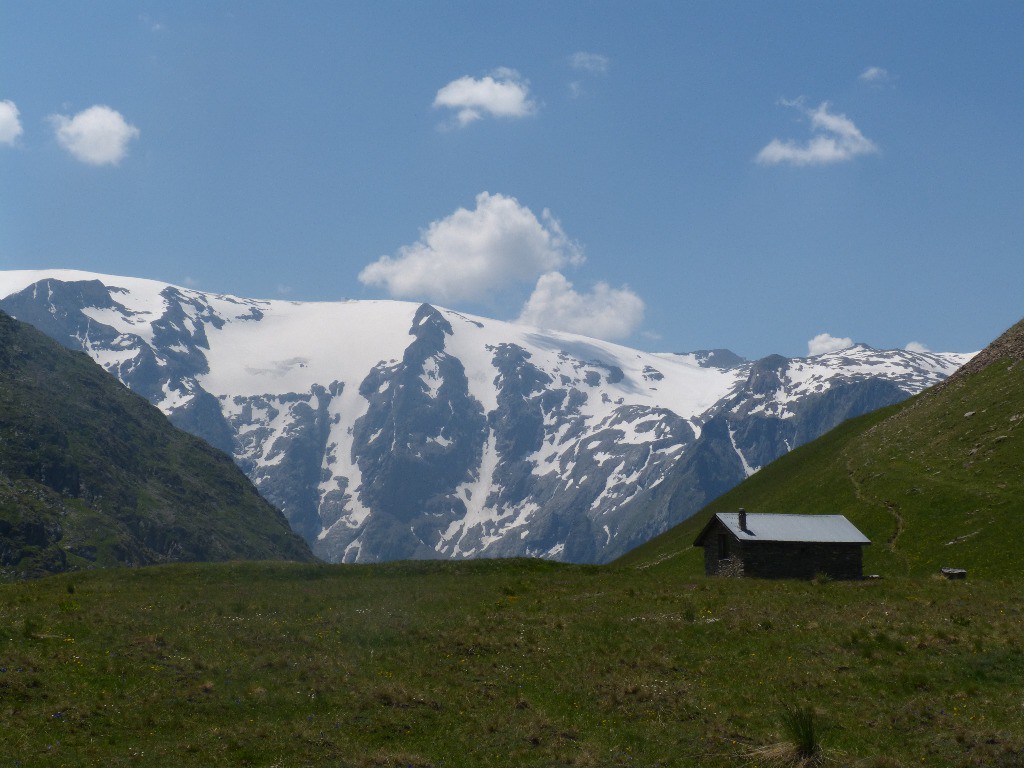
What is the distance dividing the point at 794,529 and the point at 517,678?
135ft

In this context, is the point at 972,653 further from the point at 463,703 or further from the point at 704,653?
the point at 463,703

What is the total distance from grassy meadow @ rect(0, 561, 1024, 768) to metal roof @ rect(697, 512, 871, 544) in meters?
17.2

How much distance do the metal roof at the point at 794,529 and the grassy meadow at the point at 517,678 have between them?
17216 millimetres

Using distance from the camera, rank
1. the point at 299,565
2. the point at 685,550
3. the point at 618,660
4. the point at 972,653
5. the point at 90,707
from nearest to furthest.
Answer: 1. the point at 90,707
2. the point at 972,653
3. the point at 618,660
4. the point at 299,565
5. the point at 685,550

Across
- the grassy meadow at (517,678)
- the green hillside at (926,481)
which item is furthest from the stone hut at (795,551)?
the grassy meadow at (517,678)

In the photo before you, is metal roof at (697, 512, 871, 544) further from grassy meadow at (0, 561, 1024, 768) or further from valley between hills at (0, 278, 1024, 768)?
grassy meadow at (0, 561, 1024, 768)

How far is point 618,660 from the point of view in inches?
1435

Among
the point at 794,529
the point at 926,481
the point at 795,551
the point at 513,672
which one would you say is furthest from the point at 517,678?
the point at 926,481

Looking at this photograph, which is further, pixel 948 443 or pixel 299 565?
pixel 948 443

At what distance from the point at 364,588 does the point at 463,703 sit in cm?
2635

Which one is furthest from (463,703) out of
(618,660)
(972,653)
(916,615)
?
(916,615)

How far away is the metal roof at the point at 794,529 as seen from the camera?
6844 cm

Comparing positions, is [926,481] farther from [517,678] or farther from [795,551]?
[517,678]

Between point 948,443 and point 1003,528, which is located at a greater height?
point 948,443
